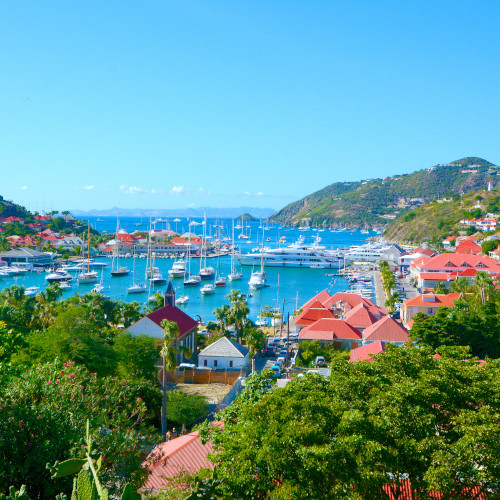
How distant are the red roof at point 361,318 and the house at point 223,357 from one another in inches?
478

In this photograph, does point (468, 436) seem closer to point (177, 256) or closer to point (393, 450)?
point (393, 450)

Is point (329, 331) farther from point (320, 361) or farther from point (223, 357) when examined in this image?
point (223, 357)

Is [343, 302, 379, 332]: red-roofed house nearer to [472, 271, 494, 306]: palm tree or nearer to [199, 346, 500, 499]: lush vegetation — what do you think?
[472, 271, 494, 306]: palm tree

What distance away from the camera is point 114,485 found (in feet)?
37.2

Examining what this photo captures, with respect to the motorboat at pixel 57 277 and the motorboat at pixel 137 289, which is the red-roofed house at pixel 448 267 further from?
the motorboat at pixel 57 277

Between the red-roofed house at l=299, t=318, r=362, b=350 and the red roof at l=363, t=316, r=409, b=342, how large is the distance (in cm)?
170

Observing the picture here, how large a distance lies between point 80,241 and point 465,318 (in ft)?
363

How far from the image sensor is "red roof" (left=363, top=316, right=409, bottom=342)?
37.5m

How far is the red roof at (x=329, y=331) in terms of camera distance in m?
39.5

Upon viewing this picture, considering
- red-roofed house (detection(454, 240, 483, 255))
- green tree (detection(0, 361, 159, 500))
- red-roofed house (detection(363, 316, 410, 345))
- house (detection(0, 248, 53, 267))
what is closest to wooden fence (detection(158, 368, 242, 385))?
red-roofed house (detection(363, 316, 410, 345))

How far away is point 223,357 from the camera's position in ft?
116

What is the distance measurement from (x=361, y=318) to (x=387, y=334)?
6343 millimetres

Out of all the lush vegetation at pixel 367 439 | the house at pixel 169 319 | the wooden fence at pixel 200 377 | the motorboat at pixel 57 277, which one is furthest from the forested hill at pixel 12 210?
the lush vegetation at pixel 367 439

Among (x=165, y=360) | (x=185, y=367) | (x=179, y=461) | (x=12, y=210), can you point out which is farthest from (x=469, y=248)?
(x=12, y=210)
